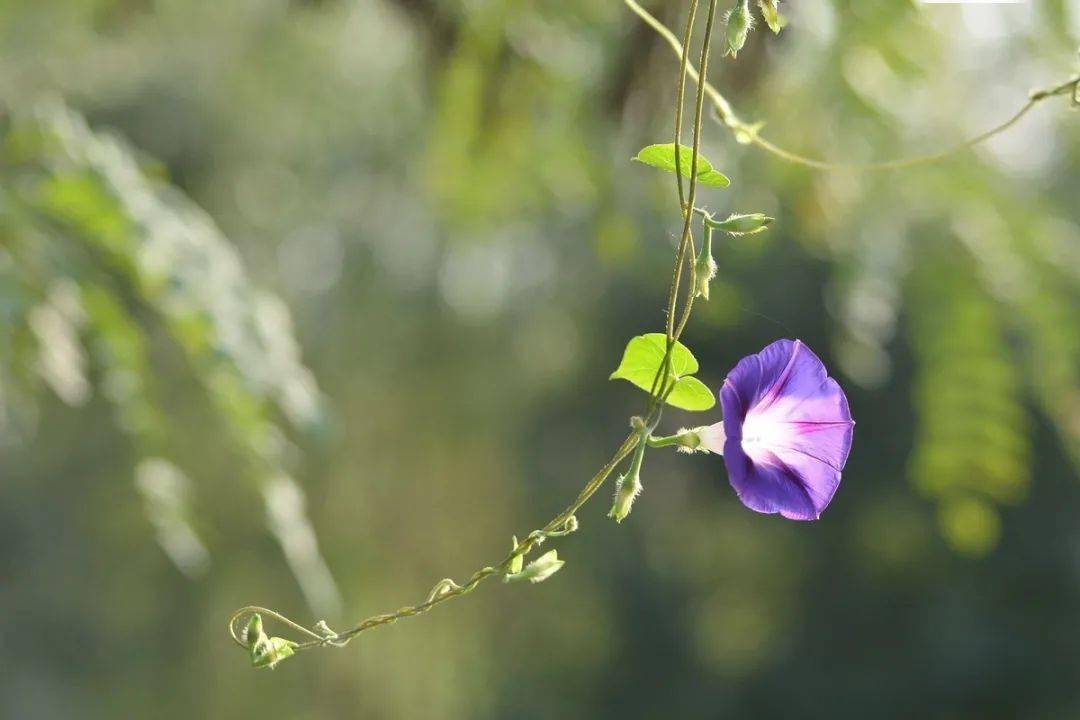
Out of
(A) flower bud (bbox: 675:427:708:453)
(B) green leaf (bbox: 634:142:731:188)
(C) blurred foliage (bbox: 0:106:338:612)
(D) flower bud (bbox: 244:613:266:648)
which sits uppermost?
(C) blurred foliage (bbox: 0:106:338:612)

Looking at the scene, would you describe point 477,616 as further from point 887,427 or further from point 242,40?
point 242,40

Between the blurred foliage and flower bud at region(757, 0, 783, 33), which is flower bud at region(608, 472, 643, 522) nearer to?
flower bud at region(757, 0, 783, 33)

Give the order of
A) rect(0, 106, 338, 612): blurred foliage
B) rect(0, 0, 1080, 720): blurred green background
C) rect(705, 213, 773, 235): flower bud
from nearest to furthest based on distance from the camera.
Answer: rect(705, 213, 773, 235): flower bud
rect(0, 106, 338, 612): blurred foliage
rect(0, 0, 1080, 720): blurred green background

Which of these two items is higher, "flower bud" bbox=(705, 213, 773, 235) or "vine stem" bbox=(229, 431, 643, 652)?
"flower bud" bbox=(705, 213, 773, 235)

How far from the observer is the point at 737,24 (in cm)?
46

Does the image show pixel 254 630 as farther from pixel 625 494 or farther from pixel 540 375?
pixel 540 375

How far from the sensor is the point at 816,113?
4.73 feet

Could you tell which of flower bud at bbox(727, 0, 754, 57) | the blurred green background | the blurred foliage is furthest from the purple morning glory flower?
the blurred green background

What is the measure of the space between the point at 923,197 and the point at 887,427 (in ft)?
14.1

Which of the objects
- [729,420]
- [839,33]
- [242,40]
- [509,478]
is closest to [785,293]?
[509,478]

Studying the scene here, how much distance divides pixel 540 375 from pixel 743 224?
18.0 feet

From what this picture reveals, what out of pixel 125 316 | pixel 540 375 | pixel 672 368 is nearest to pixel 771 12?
pixel 672 368

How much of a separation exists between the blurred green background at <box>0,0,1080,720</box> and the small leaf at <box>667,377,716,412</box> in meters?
0.65

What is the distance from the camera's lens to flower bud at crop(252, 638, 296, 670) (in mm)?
518
